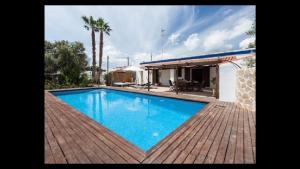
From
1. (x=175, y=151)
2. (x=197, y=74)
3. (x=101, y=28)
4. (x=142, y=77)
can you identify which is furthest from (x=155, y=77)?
(x=175, y=151)

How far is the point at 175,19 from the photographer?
11195 millimetres

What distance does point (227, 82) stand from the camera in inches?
275

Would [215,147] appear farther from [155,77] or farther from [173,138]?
[155,77]

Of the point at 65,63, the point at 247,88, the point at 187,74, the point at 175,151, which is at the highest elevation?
the point at 65,63

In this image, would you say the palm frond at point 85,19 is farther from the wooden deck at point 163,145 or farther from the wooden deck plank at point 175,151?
the wooden deck plank at point 175,151

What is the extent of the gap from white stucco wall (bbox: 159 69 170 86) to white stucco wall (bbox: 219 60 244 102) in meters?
9.07

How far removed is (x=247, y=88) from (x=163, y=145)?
166 inches

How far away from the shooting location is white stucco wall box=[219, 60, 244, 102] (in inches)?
265

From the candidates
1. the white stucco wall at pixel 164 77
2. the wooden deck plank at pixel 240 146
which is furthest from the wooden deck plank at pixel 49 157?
the white stucco wall at pixel 164 77

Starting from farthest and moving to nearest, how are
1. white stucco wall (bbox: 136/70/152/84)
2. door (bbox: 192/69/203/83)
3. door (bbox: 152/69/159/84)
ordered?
1. white stucco wall (bbox: 136/70/152/84)
2. door (bbox: 152/69/159/84)
3. door (bbox: 192/69/203/83)

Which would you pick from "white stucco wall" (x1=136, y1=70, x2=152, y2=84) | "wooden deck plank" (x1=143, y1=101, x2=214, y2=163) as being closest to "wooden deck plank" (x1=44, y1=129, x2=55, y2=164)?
"wooden deck plank" (x1=143, y1=101, x2=214, y2=163)

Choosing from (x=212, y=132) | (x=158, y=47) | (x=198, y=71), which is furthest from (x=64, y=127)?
(x=158, y=47)

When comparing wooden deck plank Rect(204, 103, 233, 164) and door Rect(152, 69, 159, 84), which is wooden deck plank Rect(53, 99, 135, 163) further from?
door Rect(152, 69, 159, 84)
